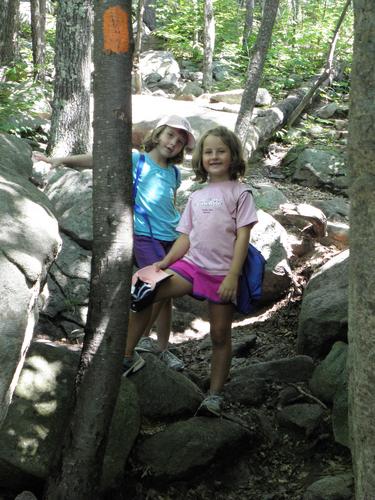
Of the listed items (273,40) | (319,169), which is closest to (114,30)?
(319,169)

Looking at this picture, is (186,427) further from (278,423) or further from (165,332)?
(165,332)

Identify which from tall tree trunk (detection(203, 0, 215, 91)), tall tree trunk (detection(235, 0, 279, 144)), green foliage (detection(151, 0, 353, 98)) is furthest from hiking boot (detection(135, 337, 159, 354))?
tall tree trunk (detection(203, 0, 215, 91))

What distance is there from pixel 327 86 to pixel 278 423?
1440 centimetres

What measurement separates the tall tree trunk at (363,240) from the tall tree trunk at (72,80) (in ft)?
19.0

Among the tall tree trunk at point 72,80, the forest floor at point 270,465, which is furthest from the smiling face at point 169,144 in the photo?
the tall tree trunk at point 72,80

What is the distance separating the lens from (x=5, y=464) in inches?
128

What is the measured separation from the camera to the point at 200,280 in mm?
4023

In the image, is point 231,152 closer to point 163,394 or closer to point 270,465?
point 163,394

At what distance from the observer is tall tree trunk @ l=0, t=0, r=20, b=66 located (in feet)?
35.5

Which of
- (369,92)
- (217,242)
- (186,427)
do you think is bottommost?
(186,427)

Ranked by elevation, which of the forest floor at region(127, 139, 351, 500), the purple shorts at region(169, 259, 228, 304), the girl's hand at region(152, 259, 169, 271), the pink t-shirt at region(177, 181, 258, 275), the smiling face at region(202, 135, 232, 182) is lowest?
the forest floor at region(127, 139, 351, 500)

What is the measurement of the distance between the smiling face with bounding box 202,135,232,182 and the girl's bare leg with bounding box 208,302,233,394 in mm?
985

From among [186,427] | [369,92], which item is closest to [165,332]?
[186,427]

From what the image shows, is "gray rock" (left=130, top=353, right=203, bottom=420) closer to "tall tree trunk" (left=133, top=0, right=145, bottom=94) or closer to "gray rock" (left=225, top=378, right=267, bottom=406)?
"gray rock" (left=225, top=378, right=267, bottom=406)
